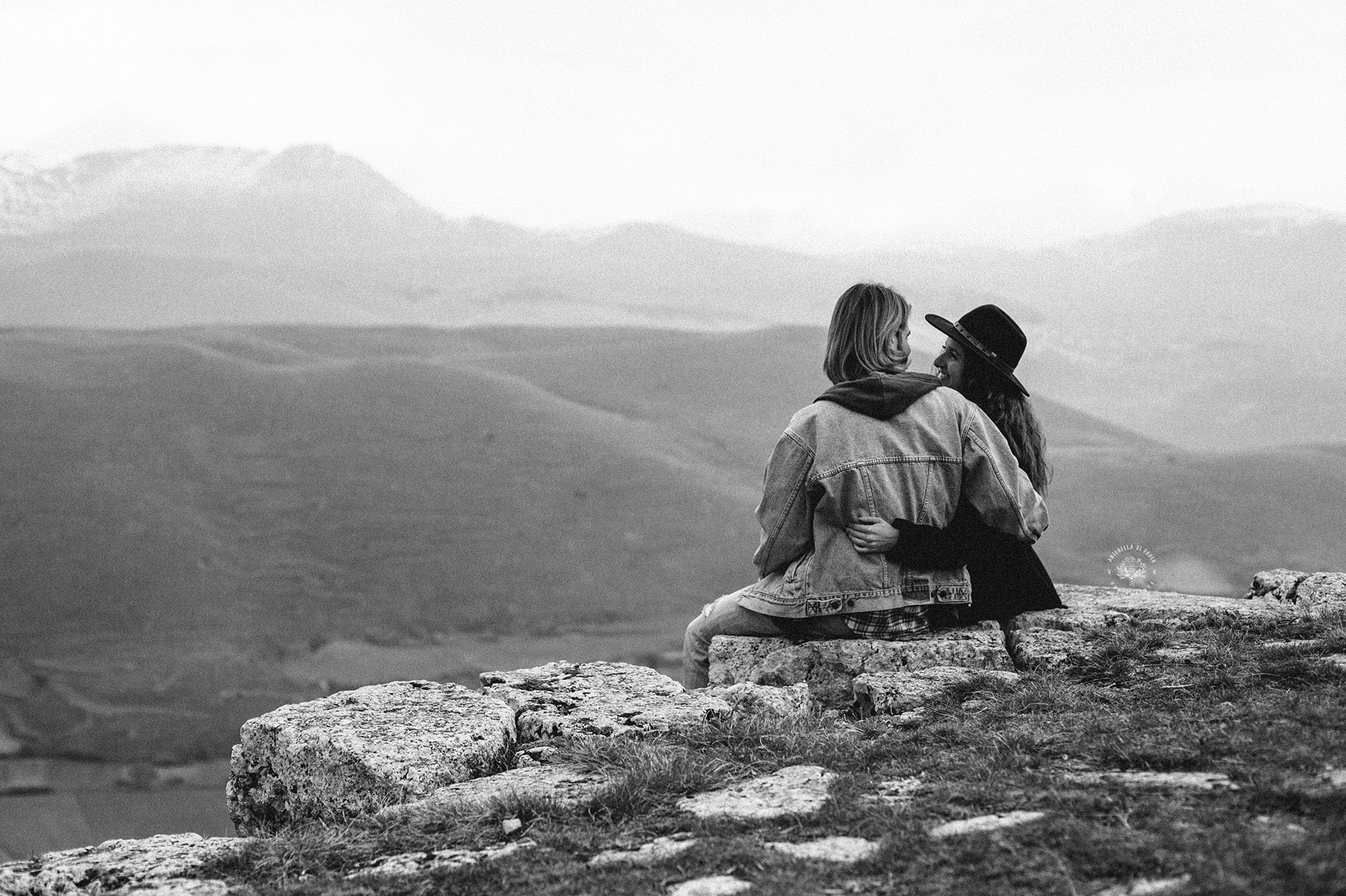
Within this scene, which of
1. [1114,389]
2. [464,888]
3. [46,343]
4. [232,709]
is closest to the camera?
[464,888]

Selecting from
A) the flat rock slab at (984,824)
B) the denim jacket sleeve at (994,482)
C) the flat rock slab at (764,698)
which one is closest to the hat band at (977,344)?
the denim jacket sleeve at (994,482)

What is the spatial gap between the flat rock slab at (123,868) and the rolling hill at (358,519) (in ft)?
81.5

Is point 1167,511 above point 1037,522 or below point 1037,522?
below

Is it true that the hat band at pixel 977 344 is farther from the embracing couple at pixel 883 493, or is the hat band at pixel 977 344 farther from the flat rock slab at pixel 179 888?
the flat rock slab at pixel 179 888

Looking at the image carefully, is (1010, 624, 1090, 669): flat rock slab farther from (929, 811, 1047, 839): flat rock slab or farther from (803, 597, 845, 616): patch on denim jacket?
(929, 811, 1047, 839): flat rock slab

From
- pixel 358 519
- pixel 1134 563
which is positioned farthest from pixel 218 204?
pixel 1134 563

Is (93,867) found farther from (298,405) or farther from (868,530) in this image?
(298,405)

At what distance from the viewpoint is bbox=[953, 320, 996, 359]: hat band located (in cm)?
545

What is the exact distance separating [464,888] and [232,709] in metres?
27.3

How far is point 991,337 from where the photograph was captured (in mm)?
5484

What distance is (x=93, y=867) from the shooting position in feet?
12.0

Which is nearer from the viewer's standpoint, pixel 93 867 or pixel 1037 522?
pixel 93 867

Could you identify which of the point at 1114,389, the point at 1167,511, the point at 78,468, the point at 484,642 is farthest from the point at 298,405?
the point at 1114,389

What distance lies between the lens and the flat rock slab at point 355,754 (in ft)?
13.9
